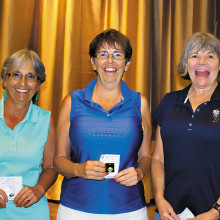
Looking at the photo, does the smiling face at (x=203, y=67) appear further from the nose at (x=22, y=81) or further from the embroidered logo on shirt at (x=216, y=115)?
the nose at (x=22, y=81)

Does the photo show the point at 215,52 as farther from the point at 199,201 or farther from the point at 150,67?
the point at 150,67

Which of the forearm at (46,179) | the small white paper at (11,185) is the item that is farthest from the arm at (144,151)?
the small white paper at (11,185)

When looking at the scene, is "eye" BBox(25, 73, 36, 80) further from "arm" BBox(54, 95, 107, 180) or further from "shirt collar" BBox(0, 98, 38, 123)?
"arm" BBox(54, 95, 107, 180)

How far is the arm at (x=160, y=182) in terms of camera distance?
1.93 m

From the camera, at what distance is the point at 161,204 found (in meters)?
1.98

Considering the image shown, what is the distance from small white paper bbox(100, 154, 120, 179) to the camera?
1.90 m

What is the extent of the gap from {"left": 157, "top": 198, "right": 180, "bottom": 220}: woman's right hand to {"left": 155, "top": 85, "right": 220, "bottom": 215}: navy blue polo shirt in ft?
0.14

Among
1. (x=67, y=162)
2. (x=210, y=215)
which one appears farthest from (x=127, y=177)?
(x=210, y=215)

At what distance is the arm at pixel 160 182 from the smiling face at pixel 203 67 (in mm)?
438

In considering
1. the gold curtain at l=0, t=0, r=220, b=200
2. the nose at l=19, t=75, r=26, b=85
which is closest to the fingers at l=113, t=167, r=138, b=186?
the nose at l=19, t=75, r=26, b=85

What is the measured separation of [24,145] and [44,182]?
281 millimetres

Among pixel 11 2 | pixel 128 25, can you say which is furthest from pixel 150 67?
pixel 11 2

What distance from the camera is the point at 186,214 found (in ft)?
6.41

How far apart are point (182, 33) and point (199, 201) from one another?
3.22 metres
